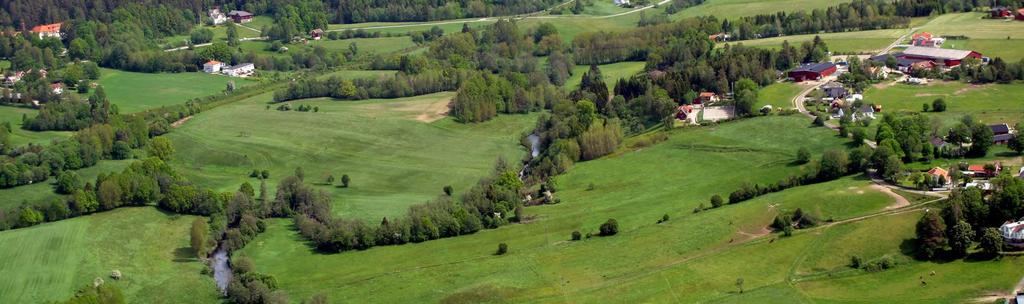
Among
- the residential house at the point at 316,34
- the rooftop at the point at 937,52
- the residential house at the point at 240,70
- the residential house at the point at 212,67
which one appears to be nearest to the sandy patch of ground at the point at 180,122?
the residential house at the point at 240,70

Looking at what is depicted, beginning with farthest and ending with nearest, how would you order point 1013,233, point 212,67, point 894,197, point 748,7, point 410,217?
point 748,7 → point 212,67 → point 410,217 → point 894,197 → point 1013,233

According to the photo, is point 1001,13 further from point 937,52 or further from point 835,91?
point 835,91

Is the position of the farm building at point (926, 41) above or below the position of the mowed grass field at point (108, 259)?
above

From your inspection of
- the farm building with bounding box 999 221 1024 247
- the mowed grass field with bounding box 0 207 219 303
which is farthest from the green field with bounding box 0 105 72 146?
the farm building with bounding box 999 221 1024 247

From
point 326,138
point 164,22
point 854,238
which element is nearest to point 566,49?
point 326,138

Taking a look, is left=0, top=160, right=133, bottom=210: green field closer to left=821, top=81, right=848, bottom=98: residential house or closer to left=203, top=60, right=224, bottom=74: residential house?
left=203, top=60, right=224, bottom=74: residential house

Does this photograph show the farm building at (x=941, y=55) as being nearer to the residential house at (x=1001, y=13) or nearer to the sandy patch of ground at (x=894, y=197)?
the residential house at (x=1001, y=13)

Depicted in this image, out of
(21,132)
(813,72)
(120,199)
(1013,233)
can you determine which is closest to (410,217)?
(120,199)
